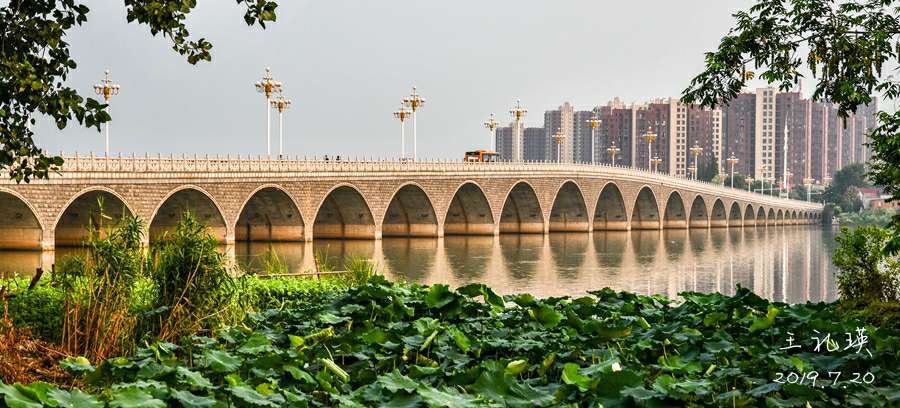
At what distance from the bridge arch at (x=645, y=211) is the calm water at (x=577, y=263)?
24.6 m

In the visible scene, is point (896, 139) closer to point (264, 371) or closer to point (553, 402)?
point (553, 402)

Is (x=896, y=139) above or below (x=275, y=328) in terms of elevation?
above

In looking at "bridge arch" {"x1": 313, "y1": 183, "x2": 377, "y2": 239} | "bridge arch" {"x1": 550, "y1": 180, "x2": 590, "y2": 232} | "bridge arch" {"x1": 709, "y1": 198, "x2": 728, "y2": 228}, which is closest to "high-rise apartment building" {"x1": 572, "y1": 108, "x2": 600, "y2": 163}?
"bridge arch" {"x1": 709, "y1": 198, "x2": 728, "y2": 228}

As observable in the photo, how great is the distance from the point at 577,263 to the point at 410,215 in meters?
20.4

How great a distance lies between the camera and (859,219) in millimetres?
104438

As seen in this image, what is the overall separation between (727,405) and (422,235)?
177 ft

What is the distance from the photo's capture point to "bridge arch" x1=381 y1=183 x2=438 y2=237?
57.7 meters

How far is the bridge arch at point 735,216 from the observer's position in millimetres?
107312

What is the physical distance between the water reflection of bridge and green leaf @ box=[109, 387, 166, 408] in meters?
17.6

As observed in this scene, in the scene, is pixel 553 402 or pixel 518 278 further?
pixel 518 278

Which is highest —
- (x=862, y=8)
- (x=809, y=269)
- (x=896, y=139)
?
(x=862, y=8)

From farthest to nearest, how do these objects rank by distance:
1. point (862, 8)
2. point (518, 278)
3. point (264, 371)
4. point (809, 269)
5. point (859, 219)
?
point (859, 219), point (809, 269), point (518, 278), point (862, 8), point (264, 371)

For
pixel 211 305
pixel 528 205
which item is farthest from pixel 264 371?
pixel 528 205

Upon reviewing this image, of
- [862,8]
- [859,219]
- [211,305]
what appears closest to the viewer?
[211,305]
